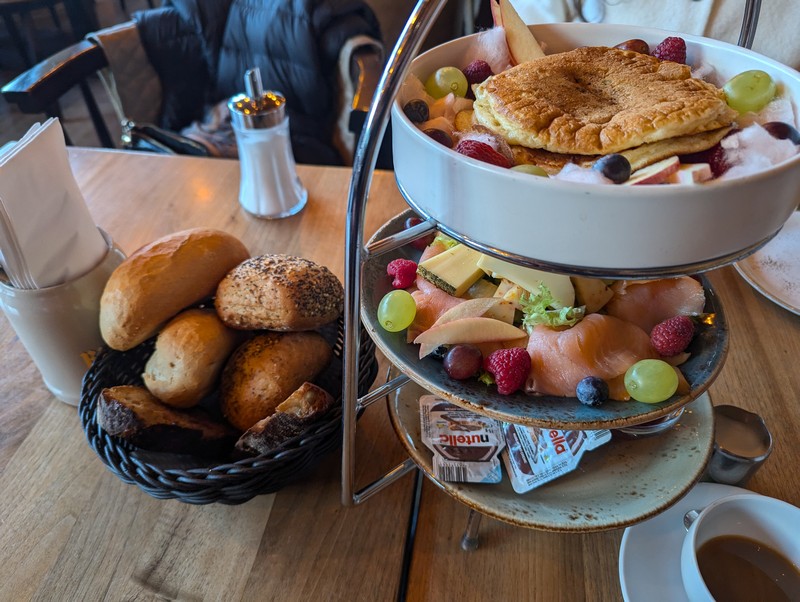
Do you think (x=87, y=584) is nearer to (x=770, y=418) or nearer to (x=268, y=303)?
(x=268, y=303)

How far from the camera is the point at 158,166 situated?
3.61 ft

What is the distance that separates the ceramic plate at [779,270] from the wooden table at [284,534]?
7 cm

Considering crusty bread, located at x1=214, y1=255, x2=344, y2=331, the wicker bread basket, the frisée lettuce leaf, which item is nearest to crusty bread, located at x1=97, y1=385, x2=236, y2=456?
the wicker bread basket

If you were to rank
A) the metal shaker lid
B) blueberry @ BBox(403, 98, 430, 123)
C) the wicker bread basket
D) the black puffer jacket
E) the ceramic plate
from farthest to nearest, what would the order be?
the black puffer jacket
the metal shaker lid
the ceramic plate
the wicker bread basket
blueberry @ BBox(403, 98, 430, 123)

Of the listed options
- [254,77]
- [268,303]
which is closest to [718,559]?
[268,303]

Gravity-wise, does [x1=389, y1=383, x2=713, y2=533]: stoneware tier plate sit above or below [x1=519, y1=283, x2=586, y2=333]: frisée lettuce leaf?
below

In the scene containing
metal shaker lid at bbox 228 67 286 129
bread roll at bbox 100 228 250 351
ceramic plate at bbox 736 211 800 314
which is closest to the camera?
bread roll at bbox 100 228 250 351

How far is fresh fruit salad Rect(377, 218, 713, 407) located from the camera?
0.44m

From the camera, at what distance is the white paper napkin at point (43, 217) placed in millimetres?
580

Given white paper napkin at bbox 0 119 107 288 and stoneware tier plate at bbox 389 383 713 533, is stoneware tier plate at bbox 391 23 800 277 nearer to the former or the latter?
stoneware tier plate at bbox 389 383 713 533

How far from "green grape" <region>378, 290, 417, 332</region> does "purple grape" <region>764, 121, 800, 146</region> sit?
0.91ft

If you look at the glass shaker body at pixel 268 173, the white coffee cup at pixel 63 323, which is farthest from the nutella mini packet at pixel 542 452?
the glass shaker body at pixel 268 173

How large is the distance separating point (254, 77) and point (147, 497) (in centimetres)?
62

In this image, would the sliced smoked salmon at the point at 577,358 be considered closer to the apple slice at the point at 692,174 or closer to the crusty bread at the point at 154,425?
the apple slice at the point at 692,174
